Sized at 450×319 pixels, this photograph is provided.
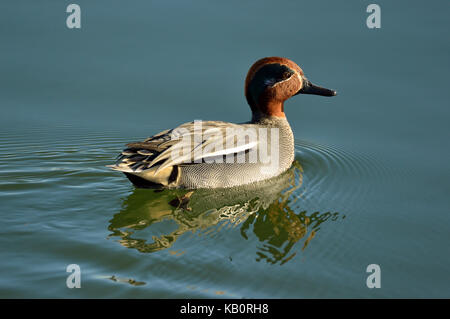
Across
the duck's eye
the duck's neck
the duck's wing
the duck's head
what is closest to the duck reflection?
the duck's wing

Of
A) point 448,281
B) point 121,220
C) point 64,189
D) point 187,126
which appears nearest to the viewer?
point 448,281

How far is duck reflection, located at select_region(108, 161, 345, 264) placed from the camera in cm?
585

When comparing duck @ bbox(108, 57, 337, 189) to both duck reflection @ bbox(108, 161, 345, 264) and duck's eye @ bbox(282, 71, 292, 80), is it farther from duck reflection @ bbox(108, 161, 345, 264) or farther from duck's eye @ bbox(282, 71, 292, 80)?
duck reflection @ bbox(108, 161, 345, 264)

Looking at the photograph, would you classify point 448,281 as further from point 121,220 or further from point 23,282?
point 23,282

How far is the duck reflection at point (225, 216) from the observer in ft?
19.2

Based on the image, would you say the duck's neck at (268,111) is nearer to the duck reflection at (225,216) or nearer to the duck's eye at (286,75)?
the duck's eye at (286,75)

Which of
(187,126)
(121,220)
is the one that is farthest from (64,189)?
(187,126)

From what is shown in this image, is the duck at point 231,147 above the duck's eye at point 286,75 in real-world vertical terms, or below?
below

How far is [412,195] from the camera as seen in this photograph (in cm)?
711

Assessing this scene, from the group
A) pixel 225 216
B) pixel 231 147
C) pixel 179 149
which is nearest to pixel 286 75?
pixel 231 147

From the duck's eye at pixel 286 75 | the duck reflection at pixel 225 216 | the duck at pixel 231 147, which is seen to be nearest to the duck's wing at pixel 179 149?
the duck at pixel 231 147

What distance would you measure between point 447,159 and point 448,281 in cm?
290

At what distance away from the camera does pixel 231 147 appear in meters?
7.23

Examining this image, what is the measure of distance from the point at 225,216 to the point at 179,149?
1.08m
